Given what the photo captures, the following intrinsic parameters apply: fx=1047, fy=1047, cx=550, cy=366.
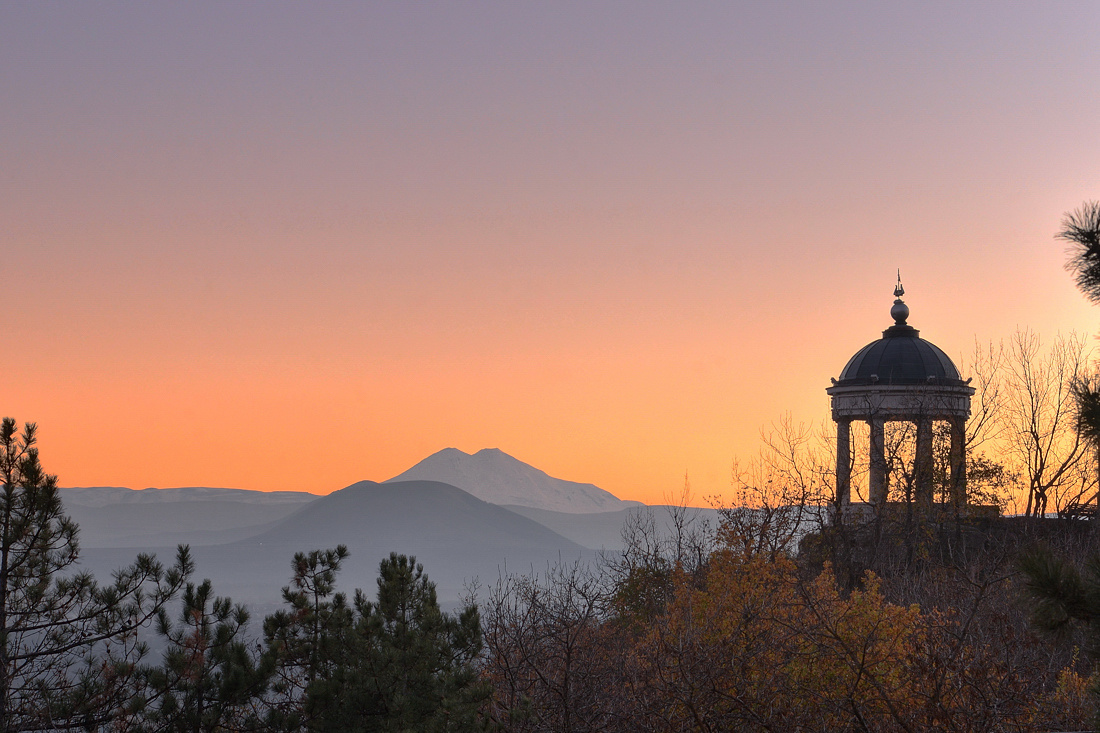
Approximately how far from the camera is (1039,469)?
4016cm

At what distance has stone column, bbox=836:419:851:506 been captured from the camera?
3881 centimetres

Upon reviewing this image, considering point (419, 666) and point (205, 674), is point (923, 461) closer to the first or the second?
point (419, 666)

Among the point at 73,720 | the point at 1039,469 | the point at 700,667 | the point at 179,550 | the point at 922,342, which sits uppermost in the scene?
the point at 922,342

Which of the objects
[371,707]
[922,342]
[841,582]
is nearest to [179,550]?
[371,707]

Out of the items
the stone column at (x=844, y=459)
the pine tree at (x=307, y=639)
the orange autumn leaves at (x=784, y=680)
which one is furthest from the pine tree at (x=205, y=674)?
the stone column at (x=844, y=459)

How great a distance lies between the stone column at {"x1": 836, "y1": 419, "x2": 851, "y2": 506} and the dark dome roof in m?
2.00

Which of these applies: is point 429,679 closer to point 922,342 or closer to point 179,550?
point 179,550

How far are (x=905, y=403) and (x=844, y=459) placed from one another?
362 cm

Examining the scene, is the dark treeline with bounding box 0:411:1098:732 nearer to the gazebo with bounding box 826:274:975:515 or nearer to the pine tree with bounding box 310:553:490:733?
the pine tree with bounding box 310:553:490:733

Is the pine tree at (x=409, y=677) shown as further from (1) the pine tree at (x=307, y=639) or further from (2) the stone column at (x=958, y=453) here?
(2) the stone column at (x=958, y=453)

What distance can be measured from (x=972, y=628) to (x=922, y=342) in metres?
21.5

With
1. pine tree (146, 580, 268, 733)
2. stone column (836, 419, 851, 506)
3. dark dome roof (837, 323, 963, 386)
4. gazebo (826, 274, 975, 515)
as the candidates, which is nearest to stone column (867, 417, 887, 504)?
gazebo (826, 274, 975, 515)

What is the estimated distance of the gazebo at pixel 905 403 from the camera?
37.1 meters

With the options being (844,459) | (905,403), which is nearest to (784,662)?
(905,403)
